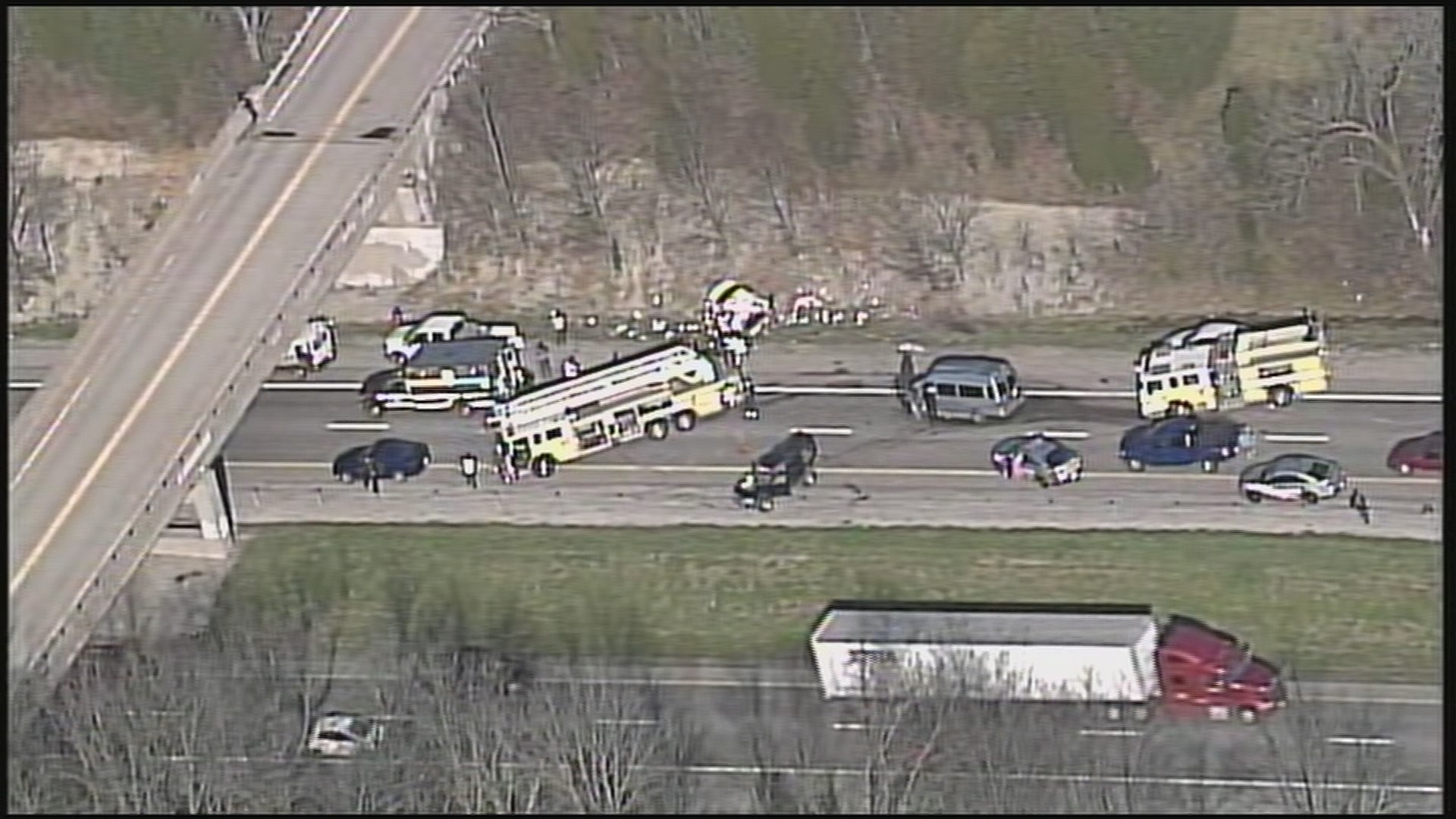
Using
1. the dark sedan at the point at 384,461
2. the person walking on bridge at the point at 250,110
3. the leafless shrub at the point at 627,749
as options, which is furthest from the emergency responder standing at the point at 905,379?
the person walking on bridge at the point at 250,110

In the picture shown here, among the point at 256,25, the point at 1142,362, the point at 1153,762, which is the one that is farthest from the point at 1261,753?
the point at 256,25

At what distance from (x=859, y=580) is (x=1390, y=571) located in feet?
15.1

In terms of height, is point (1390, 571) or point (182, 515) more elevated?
point (182, 515)

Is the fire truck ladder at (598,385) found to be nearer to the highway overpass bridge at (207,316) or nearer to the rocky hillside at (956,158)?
the rocky hillside at (956,158)

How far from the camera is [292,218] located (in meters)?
20.3

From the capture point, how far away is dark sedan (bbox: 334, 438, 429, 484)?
20.9 m

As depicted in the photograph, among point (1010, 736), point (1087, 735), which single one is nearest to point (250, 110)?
point (1010, 736)

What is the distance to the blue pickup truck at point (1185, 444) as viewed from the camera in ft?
65.8

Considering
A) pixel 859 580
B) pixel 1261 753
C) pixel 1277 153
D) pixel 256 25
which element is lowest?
pixel 1261 753

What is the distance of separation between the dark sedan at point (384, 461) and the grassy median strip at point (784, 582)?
0.93 metres

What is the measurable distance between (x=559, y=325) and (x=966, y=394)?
4654 millimetres

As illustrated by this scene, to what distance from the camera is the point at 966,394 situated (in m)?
21.0

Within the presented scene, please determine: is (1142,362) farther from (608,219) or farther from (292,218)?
(292,218)

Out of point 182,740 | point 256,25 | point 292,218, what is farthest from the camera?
point 256,25
